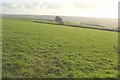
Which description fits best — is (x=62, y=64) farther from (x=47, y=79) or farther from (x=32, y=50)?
(x=32, y=50)

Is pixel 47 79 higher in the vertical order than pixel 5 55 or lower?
lower

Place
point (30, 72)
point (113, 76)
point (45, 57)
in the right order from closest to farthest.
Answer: point (30, 72), point (113, 76), point (45, 57)

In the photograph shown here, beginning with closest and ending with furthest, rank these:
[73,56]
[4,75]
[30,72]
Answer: [4,75] < [30,72] < [73,56]

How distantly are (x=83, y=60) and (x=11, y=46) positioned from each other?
25.1ft

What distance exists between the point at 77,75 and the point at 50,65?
2.51 m

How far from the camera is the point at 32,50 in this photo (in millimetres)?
18672

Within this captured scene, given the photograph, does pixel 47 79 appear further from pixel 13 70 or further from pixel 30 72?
pixel 13 70

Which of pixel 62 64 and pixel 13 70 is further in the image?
pixel 62 64

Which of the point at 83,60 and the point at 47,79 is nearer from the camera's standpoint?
the point at 47,79

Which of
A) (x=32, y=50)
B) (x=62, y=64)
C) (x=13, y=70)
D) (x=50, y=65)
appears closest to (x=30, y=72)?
(x=13, y=70)

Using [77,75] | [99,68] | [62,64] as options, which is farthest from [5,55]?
[99,68]

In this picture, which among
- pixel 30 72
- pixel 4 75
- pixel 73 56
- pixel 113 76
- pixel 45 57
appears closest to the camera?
pixel 4 75

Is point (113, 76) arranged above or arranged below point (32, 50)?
below

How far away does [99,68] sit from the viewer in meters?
15.9
